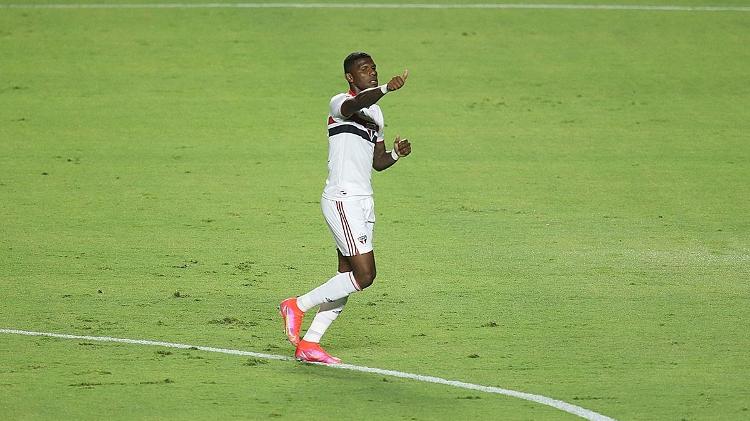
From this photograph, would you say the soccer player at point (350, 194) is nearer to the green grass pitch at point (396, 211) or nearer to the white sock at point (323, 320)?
the white sock at point (323, 320)

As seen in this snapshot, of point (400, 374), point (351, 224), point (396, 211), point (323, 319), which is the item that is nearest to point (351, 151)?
point (351, 224)

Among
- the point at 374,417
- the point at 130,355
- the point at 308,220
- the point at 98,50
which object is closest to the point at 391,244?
the point at 308,220

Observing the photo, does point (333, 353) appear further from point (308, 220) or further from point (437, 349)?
point (308, 220)

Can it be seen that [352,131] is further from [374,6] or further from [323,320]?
[374,6]

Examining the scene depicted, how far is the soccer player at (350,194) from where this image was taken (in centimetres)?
928

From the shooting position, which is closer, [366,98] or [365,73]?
[366,98]

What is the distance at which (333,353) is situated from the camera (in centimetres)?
980

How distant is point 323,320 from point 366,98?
161 cm

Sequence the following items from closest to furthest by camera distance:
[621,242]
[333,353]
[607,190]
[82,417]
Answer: [82,417], [333,353], [621,242], [607,190]

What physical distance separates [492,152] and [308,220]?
3.85m

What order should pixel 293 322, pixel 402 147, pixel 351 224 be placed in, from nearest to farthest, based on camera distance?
pixel 351 224, pixel 402 147, pixel 293 322

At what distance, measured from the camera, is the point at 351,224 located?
30.5ft

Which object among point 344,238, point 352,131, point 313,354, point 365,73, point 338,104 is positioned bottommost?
point 313,354

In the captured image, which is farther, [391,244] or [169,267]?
[391,244]
